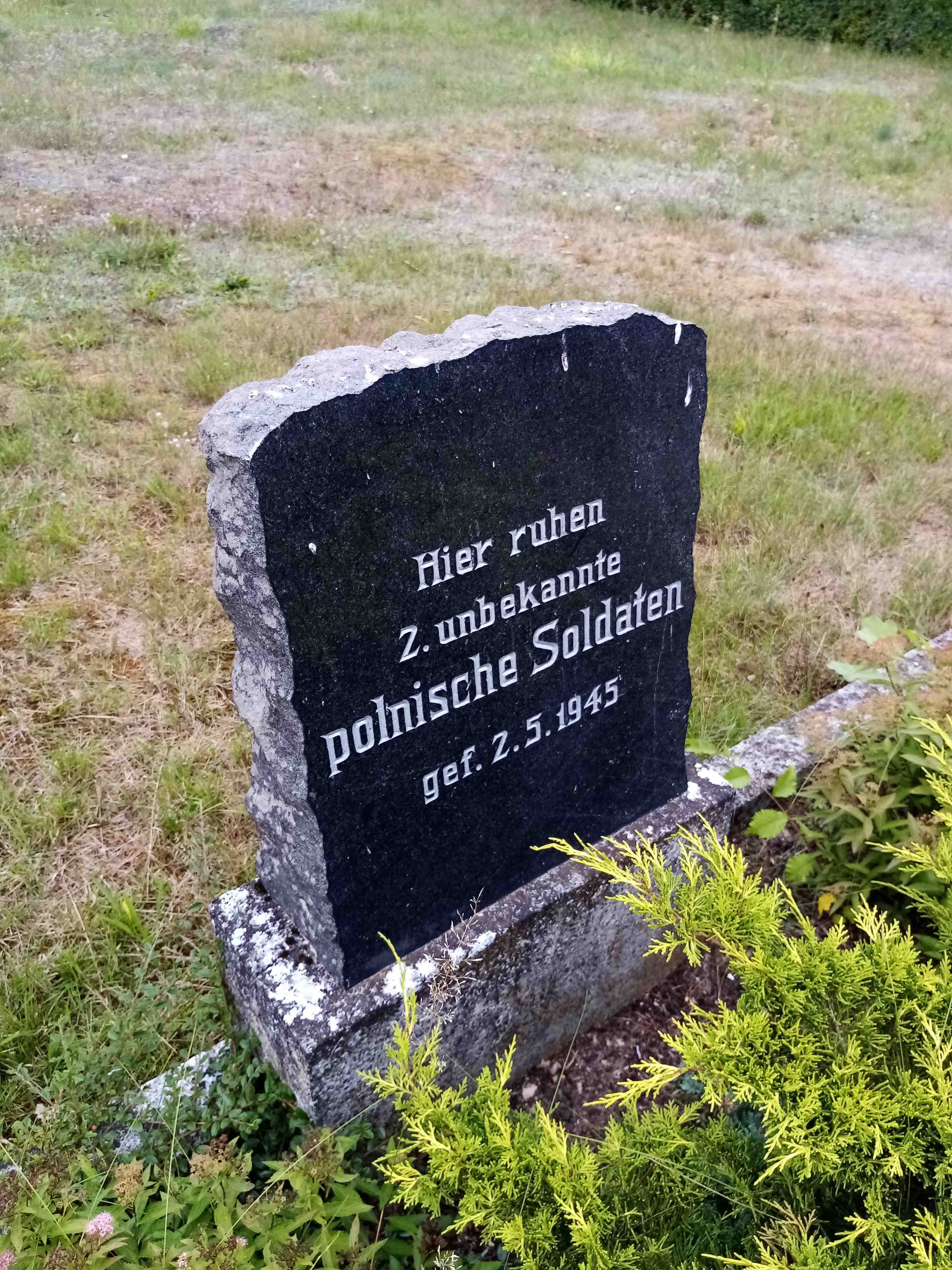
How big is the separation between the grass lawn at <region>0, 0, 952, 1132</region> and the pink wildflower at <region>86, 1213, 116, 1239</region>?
465 millimetres

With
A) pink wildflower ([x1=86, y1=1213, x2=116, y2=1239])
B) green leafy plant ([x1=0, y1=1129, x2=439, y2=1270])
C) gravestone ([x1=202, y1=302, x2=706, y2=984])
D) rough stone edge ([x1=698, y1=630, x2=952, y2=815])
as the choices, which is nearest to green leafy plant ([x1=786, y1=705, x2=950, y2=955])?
rough stone edge ([x1=698, y1=630, x2=952, y2=815])

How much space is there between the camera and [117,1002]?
2.17 meters

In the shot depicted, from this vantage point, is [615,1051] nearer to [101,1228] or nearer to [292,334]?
[101,1228]

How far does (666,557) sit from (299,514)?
3.24 feet

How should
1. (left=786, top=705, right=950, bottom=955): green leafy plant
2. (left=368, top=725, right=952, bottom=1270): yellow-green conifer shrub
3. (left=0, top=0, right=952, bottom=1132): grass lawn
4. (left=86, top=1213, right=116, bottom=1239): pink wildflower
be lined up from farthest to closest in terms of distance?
(left=0, top=0, right=952, bottom=1132): grass lawn, (left=786, top=705, right=950, bottom=955): green leafy plant, (left=86, top=1213, right=116, bottom=1239): pink wildflower, (left=368, top=725, right=952, bottom=1270): yellow-green conifer shrub

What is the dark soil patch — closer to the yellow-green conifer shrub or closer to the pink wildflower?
the yellow-green conifer shrub

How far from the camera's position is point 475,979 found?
78.3 inches

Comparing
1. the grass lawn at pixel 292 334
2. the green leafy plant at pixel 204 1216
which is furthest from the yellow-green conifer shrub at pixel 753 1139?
the grass lawn at pixel 292 334

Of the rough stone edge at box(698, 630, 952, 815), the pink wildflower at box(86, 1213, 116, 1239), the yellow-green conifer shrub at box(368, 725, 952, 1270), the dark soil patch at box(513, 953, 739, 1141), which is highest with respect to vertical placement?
the yellow-green conifer shrub at box(368, 725, 952, 1270)

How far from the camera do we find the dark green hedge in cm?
1552

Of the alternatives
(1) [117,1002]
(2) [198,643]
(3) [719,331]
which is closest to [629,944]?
(1) [117,1002]

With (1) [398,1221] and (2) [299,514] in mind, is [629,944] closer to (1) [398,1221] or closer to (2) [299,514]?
(1) [398,1221]

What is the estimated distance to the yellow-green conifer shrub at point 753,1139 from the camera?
1.05 metres

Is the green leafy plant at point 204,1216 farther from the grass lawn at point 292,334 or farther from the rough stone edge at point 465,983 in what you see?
the grass lawn at point 292,334
